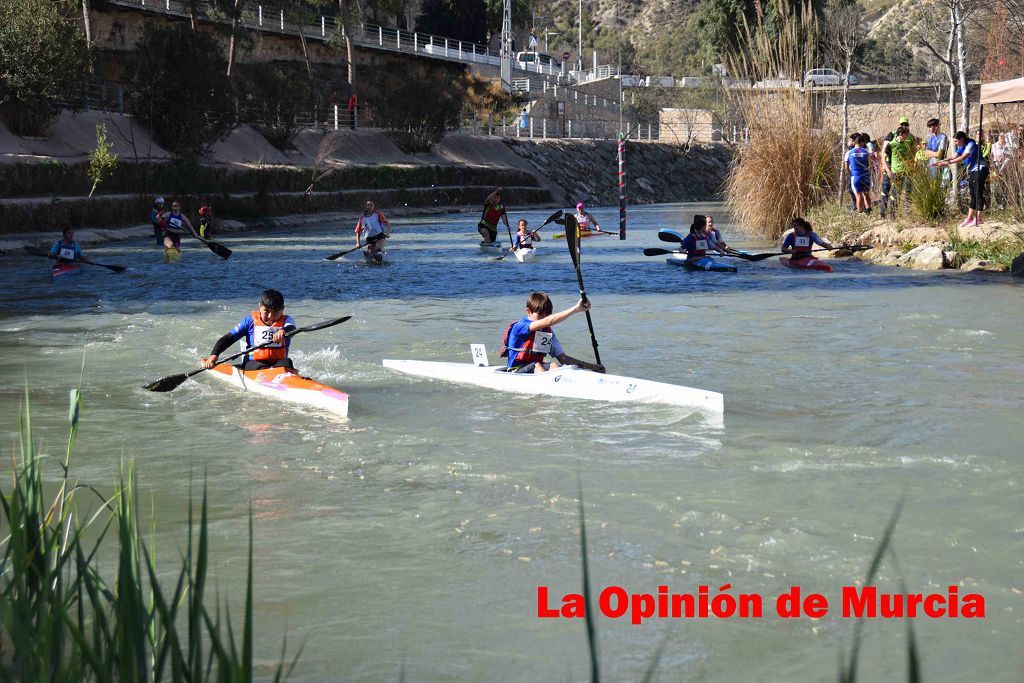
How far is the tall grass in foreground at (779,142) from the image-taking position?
77.3 feet

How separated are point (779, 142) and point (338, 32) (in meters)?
41.2

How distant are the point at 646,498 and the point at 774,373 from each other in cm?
499

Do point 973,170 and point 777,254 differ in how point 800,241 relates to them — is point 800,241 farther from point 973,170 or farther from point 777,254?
point 973,170

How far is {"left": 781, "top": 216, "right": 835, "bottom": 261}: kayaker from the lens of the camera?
21453 millimetres

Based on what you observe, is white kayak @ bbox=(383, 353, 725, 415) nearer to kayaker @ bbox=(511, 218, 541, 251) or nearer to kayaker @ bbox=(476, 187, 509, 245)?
kayaker @ bbox=(511, 218, 541, 251)

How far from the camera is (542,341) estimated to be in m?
11.5

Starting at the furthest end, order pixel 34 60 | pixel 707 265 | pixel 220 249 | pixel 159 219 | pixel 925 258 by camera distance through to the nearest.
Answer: pixel 34 60, pixel 159 219, pixel 220 249, pixel 707 265, pixel 925 258

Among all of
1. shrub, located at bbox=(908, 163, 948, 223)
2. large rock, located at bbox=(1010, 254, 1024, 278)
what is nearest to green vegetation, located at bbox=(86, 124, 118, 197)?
shrub, located at bbox=(908, 163, 948, 223)

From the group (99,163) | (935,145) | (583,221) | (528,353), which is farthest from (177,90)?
(528,353)

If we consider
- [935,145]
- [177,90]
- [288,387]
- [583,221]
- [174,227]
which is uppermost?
[177,90]

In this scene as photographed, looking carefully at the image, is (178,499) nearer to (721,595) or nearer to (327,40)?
(721,595)

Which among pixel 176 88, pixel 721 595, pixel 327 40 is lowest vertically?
pixel 721 595

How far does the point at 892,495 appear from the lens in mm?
8008

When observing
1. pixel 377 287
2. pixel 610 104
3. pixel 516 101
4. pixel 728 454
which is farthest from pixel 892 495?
pixel 610 104
